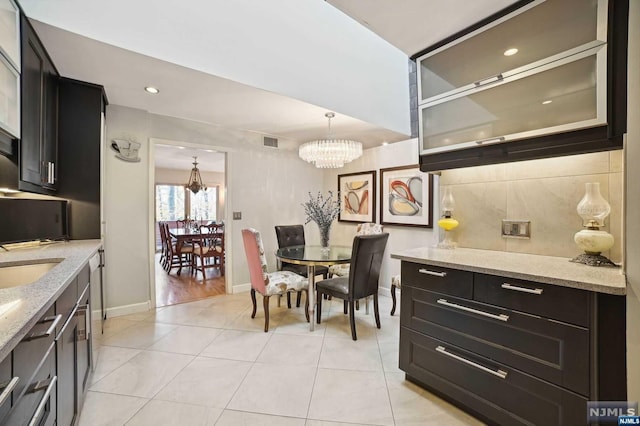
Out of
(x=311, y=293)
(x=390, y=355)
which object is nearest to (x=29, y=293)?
(x=311, y=293)

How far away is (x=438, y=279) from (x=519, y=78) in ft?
4.31

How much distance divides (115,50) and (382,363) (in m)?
3.07

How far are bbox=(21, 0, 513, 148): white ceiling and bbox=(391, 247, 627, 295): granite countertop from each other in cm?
149

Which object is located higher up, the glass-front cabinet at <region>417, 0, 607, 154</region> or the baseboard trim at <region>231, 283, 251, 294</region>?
the glass-front cabinet at <region>417, 0, 607, 154</region>

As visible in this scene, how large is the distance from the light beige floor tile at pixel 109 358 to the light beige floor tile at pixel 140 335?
0.07 meters

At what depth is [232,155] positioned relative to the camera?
401 centimetres

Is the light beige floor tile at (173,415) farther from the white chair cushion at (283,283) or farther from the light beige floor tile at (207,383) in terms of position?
the white chair cushion at (283,283)

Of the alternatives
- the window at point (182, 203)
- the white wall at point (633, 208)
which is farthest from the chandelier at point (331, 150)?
the window at point (182, 203)

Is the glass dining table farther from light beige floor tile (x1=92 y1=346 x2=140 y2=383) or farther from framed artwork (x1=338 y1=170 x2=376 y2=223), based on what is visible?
light beige floor tile (x1=92 y1=346 x2=140 y2=383)

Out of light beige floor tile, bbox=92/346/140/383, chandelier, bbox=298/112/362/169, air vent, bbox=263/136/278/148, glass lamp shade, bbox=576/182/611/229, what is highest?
air vent, bbox=263/136/278/148

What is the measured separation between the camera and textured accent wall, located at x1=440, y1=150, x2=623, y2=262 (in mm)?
1609

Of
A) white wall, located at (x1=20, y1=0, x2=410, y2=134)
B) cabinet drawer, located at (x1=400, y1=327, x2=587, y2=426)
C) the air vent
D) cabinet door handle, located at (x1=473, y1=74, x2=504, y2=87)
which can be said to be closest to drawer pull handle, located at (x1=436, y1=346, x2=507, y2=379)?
cabinet drawer, located at (x1=400, y1=327, x2=587, y2=426)

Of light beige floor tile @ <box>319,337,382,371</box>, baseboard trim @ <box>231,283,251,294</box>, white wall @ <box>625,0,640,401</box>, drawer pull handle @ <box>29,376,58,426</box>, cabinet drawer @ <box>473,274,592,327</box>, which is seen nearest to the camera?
drawer pull handle @ <box>29,376,58,426</box>

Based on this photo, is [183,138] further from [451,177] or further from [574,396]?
[574,396]
